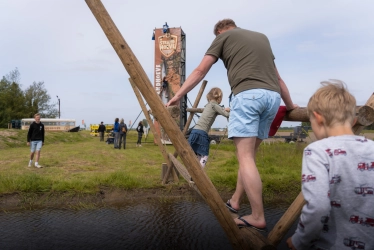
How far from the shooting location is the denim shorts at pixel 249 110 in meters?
2.42

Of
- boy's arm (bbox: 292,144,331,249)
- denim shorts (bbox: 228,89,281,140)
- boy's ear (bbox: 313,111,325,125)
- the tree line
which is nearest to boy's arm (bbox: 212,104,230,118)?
denim shorts (bbox: 228,89,281,140)

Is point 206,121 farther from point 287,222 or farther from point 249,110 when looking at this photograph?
point 287,222

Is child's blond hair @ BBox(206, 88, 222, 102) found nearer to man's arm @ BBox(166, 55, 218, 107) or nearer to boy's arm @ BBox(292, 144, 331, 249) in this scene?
man's arm @ BBox(166, 55, 218, 107)

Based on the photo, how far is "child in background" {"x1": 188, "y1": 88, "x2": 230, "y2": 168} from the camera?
4.78 meters

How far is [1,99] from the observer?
3969cm

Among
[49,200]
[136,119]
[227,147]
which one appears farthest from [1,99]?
[49,200]

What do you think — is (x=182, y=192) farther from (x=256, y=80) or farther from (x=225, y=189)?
(x=256, y=80)

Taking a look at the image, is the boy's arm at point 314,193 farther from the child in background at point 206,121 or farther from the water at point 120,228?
the child in background at point 206,121

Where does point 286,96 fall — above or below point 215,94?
below

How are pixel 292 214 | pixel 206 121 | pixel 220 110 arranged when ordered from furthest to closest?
pixel 206 121
pixel 220 110
pixel 292 214

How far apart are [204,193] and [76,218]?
3413mm

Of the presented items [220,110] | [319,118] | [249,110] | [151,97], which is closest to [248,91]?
[249,110]

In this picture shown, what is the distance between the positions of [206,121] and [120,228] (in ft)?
6.64

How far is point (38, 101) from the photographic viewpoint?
46594 millimetres
